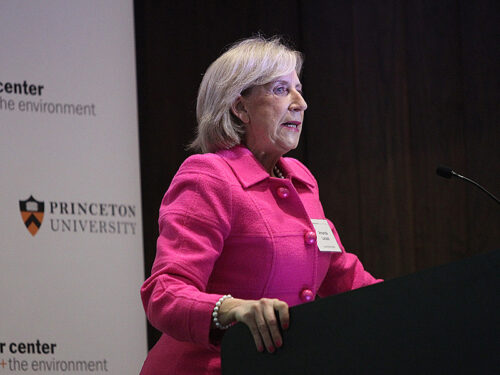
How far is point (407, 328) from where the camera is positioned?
1.28 meters

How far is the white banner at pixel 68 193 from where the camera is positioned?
10.2 feet

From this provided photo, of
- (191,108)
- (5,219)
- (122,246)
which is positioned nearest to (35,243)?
(5,219)

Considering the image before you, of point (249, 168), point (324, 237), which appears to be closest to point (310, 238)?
point (324, 237)

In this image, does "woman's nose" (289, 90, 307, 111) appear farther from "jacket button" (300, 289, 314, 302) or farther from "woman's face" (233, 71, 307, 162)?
→ "jacket button" (300, 289, 314, 302)

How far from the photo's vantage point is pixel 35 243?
3143 mm

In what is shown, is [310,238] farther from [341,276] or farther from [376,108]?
[376,108]

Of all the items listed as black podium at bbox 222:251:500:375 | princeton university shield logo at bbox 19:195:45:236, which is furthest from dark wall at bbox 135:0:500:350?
black podium at bbox 222:251:500:375

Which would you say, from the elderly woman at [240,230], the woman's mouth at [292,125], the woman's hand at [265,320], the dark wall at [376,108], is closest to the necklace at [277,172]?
the elderly woman at [240,230]

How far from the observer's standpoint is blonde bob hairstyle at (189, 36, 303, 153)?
2.10m

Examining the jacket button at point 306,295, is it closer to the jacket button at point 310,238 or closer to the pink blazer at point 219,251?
the pink blazer at point 219,251

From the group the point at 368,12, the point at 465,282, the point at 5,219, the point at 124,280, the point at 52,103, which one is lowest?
the point at 124,280

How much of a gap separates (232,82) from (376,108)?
80.5 inches

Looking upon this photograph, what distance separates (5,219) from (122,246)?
0.48 m

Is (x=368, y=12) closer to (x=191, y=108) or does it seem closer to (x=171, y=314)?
(x=191, y=108)
